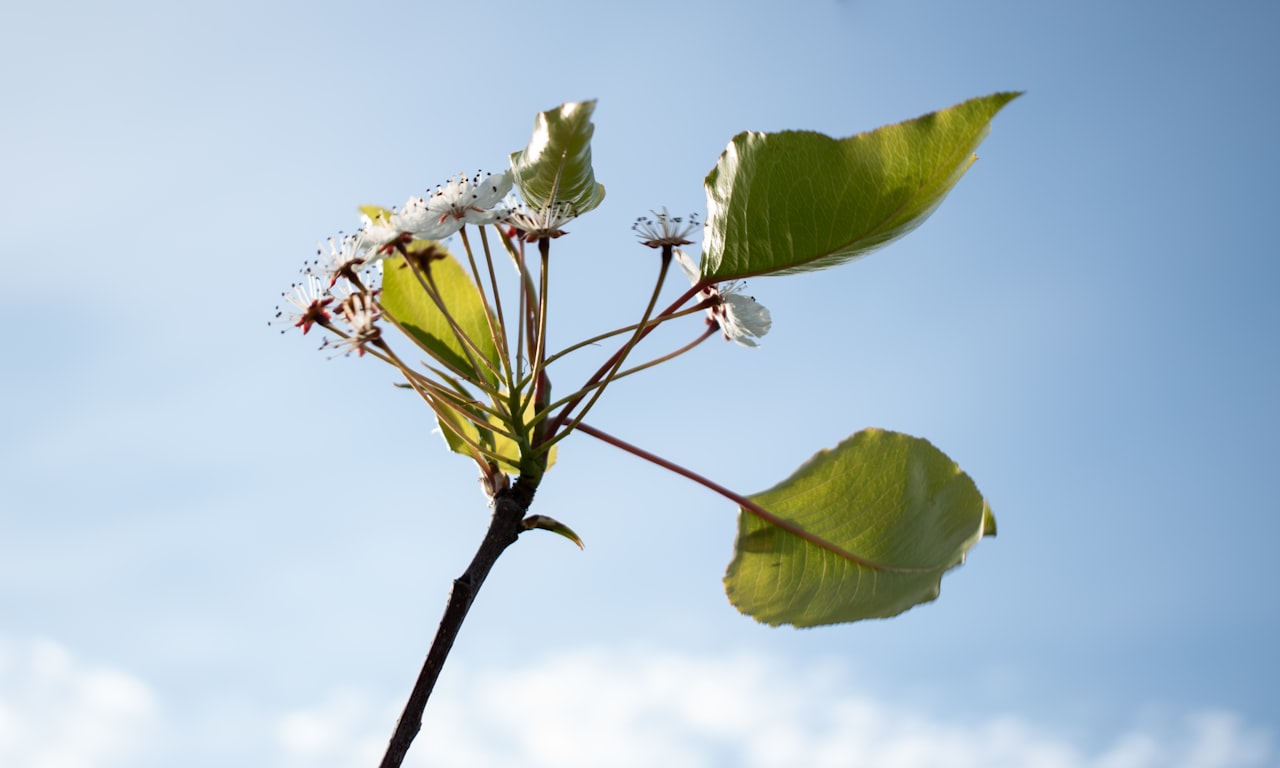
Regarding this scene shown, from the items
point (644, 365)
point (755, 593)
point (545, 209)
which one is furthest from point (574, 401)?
point (755, 593)

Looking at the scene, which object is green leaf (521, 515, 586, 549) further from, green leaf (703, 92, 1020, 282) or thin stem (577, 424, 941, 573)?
green leaf (703, 92, 1020, 282)

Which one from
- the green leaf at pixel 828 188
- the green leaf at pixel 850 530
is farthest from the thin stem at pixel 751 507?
the green leaf at pixel 828 188

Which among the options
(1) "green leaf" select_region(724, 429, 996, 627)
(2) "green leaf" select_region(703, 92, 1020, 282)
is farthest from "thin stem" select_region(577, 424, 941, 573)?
(2) "green leaf" select_region(703, 92, 1020, 282)

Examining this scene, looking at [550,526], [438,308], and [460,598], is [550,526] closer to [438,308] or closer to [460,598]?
[460,598]

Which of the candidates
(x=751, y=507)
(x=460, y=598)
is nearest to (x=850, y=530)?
(x=751, y=507)

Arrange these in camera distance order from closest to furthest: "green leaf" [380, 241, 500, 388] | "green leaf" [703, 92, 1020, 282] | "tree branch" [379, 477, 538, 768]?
"tree branch" [379, 477, 538, 768] < "green leaf" [703, 92, 1020, 282] < "green leaf" [380, 241, 500, 388]
